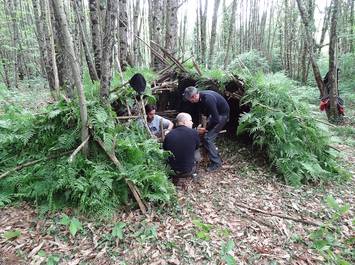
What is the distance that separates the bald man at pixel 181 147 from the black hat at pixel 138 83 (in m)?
0.96

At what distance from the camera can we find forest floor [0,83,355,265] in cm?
337

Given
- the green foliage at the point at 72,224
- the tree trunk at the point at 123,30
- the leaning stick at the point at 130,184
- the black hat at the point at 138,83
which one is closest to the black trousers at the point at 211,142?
the black hat at the point at 138,83

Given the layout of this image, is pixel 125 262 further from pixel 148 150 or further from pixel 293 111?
pixel 293 111

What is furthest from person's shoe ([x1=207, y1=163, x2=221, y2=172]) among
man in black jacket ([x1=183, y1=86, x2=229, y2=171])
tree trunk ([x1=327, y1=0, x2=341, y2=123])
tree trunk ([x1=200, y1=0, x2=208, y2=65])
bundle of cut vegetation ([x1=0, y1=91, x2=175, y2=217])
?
tree trunk ([x1=200, y1=0, x2=208, y2=65])

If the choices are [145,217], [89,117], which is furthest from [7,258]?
[89,117]

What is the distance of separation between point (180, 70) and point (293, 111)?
308 cm

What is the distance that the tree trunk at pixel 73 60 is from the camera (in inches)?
136

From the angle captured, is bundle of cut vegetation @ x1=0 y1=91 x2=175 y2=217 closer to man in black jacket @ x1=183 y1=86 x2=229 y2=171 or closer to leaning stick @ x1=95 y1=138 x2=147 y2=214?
leaning stick @ x1=95 y1=138 x2=147 y2=214

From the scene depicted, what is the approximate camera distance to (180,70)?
7598 mm

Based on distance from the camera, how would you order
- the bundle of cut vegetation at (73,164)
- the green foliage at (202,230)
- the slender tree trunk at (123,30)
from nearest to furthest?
the green foliage at (202,230) < the bundle of cut vegetation at (73,164) < the slender tree trunk at (123,30)

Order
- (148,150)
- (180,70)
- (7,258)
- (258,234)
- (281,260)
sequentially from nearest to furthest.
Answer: (7,258)
(281,260)
(258,234)
(148,150)
(180,70)

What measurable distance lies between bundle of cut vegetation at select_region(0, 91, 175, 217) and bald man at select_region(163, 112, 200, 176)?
20 centimetres

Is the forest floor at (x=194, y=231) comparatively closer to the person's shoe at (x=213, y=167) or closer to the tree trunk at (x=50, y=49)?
the person's shoe at (x=213, y=167)

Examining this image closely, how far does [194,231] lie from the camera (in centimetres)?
387
